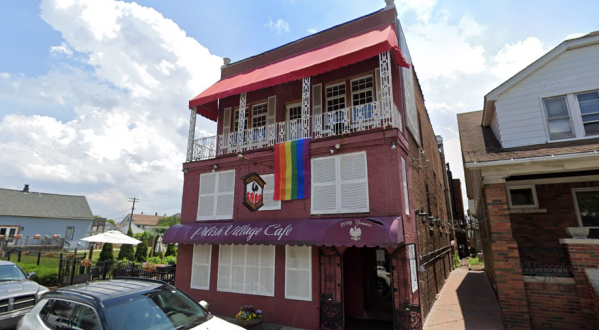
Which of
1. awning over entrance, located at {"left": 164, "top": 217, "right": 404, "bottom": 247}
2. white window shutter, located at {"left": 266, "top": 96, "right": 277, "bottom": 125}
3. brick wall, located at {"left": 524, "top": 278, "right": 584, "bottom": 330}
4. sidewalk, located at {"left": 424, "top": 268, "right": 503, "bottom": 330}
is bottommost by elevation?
sidewalk, located at {"left": 424, "top": 268, "right": 503, "bottom": 330}

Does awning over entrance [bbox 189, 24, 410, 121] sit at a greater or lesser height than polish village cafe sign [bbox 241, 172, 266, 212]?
greater

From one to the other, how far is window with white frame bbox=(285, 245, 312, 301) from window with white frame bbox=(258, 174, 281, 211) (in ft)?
4.83

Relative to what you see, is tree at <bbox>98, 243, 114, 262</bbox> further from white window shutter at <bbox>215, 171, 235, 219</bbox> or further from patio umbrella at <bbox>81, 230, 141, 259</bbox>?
white window shutter at <bbox>215, 171, 235, 219</bbox>

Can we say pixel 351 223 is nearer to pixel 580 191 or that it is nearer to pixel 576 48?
pixel 580 191

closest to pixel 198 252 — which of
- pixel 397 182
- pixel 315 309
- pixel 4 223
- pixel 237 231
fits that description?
pixel 237 231

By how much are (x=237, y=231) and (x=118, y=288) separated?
451cm

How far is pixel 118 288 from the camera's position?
4906 millimetres

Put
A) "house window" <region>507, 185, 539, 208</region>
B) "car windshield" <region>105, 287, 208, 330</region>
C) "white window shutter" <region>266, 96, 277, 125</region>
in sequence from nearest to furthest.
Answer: "car windshield" <region>105, 287, 208, 330</region>
"house window" <region>507, 185, 539, 208</region>
"white window shutter" <region>266, 96, 277, 125</region>

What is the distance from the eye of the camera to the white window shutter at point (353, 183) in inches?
332

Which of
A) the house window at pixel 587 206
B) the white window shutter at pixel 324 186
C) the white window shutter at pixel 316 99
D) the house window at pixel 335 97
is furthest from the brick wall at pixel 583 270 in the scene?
the white window shutter at pixel 316 99

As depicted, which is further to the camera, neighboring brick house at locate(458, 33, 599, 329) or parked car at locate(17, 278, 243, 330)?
neighboring brick house at locate(458, 33, 599, 329)

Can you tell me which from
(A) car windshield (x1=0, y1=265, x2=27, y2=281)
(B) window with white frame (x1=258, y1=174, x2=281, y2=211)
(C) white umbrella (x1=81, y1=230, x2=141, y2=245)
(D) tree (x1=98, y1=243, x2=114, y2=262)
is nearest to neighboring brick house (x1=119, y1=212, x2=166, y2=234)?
(D) tree (x1=98, y1=243, x2=114, y2=262)

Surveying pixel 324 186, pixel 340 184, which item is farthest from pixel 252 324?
pixel 340 184

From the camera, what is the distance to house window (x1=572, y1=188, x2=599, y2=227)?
9469mm
